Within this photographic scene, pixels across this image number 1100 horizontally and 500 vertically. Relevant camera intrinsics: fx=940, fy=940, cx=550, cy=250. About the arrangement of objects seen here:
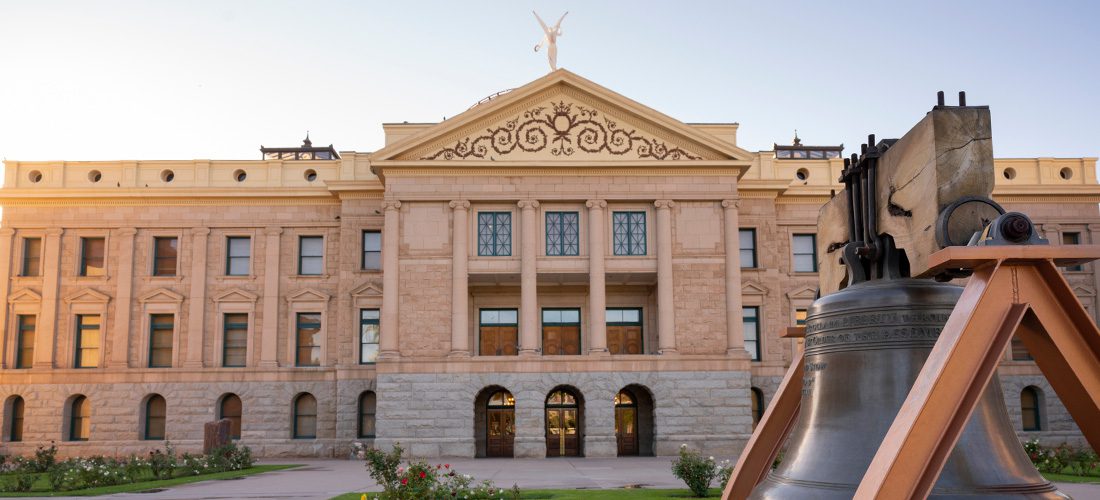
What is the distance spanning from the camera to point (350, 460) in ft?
128

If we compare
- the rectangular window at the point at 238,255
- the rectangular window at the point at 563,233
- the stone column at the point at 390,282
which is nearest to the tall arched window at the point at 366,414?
the stone column at the point at 390,282

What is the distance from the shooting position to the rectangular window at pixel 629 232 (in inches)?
1570

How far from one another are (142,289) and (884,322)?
4292cm

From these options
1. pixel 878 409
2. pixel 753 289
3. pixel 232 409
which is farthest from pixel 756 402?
pixel 878 409

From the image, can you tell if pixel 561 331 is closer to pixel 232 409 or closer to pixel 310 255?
pixel 310 255

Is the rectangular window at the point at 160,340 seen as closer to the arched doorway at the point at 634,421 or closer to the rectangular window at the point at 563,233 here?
the rectangular window at the point at 563,233

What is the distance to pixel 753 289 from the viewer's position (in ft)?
139

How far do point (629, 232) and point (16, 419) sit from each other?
94.1ft

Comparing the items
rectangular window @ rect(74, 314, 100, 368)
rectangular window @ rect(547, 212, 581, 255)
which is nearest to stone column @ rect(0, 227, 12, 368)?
rectangular window @ rect(74, 314, 100, 368)

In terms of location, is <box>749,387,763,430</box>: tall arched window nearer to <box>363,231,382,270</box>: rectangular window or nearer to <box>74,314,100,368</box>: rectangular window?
<box>363,231,382,270</box>: rectangular window

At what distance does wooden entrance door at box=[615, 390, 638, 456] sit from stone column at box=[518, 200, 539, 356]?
467 cm

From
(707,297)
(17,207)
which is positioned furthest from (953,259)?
(17,207)

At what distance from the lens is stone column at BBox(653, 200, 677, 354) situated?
127 feet

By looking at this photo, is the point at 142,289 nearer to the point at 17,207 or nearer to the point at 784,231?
the point at 17,207
